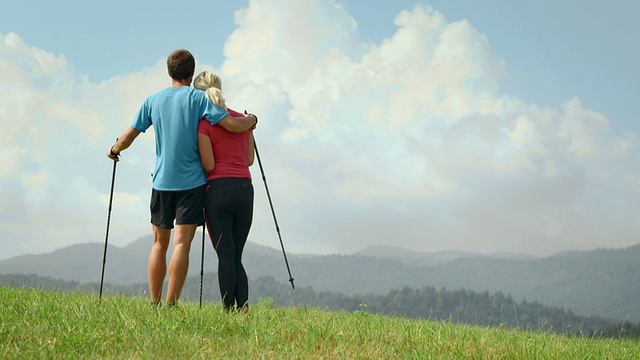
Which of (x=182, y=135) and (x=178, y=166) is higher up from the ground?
(x=182, y=135)

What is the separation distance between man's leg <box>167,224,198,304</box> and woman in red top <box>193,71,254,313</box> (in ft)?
0.85

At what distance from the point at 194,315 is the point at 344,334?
1538 millimetres

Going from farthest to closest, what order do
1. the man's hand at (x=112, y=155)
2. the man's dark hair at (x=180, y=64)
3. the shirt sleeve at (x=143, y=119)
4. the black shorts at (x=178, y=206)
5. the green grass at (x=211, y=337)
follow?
the man's hand at (x=112, y=155)
the shirt sleeve at (x=143, y=119)
the man's dark hair at (x=180, y=64)
the black shorts at (x=178, y=206)
the green grass at (x=211, y=337)

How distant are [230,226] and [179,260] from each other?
2.31ft

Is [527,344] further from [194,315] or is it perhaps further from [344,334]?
[194,315]

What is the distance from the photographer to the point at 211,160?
273 inches

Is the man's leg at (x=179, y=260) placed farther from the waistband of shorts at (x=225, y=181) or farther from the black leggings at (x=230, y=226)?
the waistband of shorts at (x=225, y=181)

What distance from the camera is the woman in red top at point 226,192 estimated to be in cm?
694

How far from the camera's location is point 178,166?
699 cm

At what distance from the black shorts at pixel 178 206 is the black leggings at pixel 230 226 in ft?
0.33

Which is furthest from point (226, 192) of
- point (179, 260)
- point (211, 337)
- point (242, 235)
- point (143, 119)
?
point (211, 337)

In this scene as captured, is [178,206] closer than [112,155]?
Yes

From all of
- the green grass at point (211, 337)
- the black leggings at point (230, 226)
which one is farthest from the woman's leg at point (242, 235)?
the green grass at point (211, 337)

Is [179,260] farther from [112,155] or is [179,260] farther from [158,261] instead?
[112,155]
